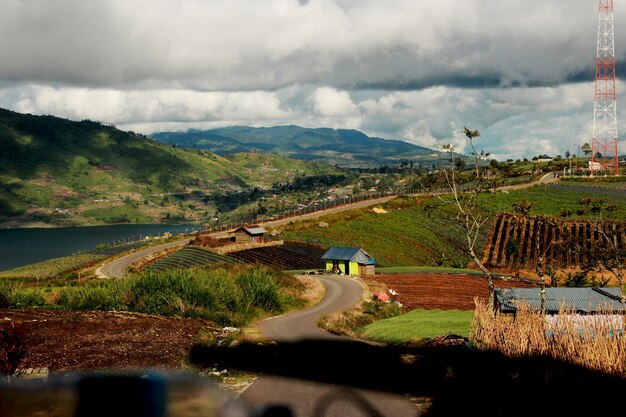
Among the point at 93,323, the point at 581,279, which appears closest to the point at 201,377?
the point at 93,323

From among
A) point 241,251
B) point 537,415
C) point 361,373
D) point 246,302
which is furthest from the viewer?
point 241,251

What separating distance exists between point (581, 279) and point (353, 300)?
22.8 metres

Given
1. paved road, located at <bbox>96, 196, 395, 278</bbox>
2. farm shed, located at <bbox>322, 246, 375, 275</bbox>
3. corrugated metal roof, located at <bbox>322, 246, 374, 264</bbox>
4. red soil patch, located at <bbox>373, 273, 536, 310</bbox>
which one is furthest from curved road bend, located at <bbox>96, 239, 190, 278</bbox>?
red soil patch, located at <bbox>373, 273, 536, 310</bbox>

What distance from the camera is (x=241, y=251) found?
3691 inches

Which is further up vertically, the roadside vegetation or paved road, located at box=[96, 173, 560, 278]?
the roadside vegetation

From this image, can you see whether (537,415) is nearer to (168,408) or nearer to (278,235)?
(168,408)

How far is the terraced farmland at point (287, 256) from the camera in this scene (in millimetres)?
83312

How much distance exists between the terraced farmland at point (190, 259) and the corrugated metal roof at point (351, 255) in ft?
54.3

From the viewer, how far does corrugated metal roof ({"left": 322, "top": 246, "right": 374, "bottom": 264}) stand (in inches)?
2753

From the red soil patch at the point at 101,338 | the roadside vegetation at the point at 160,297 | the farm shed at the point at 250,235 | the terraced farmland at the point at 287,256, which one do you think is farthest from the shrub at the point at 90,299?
the farm shed at the point at 250,235

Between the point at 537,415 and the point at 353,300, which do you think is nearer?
the point at 537,415

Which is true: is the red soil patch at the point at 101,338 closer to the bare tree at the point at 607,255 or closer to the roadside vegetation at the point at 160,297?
the roadside vegetation at the point at 160,297

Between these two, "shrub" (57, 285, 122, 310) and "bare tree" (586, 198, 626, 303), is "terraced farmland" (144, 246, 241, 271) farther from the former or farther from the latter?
"bare tree" (586, 198, 626, 303)

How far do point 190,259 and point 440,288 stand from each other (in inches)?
1726
